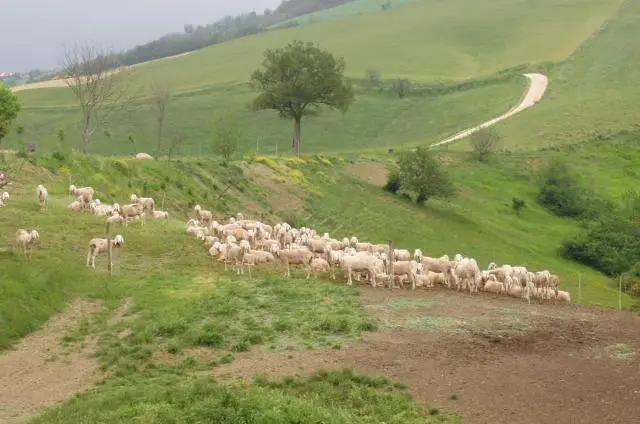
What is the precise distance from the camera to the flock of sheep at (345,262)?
30.0 m

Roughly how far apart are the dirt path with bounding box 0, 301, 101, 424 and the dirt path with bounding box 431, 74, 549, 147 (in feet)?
242

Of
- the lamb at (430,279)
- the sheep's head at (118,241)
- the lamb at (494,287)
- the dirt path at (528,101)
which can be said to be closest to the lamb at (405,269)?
the lamb at (430,279)

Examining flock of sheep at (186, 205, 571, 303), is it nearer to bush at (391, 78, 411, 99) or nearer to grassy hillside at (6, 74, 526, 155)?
grassy hillside at (6, 74, 526, 155)

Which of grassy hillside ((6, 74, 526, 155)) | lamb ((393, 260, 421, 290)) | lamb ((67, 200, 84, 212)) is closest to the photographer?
lamb ((393, 260, 421, 290))

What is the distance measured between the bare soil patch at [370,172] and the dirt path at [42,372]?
44693mm

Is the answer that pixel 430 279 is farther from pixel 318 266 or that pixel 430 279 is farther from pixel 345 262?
pixel 318 266

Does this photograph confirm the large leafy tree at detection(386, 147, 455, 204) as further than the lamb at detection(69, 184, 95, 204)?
Yes

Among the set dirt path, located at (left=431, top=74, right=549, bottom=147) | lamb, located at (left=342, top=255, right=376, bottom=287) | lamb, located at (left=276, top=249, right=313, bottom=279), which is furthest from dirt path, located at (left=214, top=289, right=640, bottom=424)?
dirt path, located at (left=431, top=74, right=549, bottom=147)

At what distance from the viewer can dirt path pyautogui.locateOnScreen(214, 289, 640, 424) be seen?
1711cm

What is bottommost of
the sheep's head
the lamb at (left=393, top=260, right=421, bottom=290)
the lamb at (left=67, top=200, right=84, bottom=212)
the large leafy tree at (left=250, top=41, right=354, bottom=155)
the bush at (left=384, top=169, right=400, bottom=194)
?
the bush at (left=384, top=169, right=400, bottom=194)

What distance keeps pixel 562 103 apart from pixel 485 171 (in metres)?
37.4

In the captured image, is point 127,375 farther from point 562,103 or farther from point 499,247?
point 562,103

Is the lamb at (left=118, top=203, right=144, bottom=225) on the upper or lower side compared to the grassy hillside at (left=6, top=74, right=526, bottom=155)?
upper

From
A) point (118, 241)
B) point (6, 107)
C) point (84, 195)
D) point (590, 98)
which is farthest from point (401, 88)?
point (118, 241)
